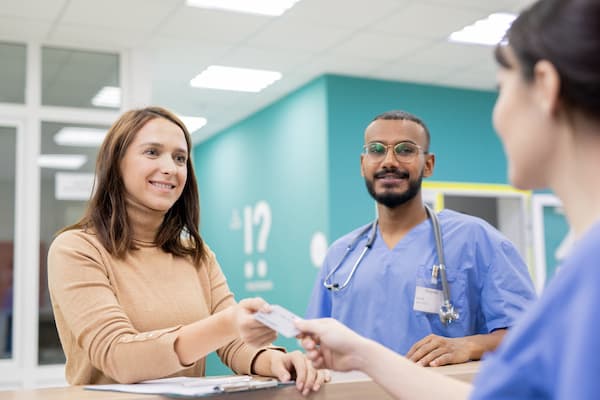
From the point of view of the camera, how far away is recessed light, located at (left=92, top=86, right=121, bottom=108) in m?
4.67

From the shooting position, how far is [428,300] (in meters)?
1.90

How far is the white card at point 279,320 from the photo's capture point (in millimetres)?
1098

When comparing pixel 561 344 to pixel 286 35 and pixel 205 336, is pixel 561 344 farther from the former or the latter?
pixel 286 35

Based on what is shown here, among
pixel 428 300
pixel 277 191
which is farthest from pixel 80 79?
pixel 428 300

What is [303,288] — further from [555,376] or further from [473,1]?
[555,376]

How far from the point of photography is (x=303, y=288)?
18.4 ft

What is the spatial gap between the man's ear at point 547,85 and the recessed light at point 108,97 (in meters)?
4.23

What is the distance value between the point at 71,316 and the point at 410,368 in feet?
Answer: 2.03

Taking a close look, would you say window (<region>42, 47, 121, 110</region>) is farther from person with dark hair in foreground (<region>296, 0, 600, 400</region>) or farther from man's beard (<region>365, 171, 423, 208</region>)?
person with dark hair in foreground (<region>296, 0, 600, 400</region>)

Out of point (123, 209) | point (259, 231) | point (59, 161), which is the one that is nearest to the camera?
point (123, 209)

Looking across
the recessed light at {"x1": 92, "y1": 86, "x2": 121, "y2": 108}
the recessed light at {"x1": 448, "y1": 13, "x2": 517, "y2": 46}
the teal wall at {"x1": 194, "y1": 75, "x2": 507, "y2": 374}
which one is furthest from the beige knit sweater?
the teal wall at {"x1": 194, "y1": 75, "x2": 507, "y2": 374}

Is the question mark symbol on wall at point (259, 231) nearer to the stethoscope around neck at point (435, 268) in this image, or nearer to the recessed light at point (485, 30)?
the recessed light at point (485, 30)

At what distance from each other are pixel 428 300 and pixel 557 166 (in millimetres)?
1207

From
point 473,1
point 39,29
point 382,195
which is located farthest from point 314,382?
point 39,29
